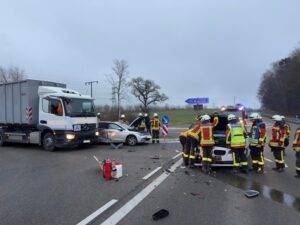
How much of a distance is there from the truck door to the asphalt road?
5010 mm

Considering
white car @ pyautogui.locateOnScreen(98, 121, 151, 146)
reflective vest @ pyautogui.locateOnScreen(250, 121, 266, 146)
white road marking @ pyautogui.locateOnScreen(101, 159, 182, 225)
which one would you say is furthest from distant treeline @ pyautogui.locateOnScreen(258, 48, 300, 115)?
white road marking @ pyautogui.locateOnScreen(101, 159, 182, 225)

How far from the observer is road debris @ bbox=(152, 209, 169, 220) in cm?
548

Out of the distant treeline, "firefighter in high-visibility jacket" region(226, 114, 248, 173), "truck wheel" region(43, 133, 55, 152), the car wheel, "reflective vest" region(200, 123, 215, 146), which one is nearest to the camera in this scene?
"firefighter in high-visibility jacket" region(226, 114, 248, 173)

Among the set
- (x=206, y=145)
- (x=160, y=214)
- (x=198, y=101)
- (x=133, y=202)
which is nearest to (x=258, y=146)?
(x=206, y=145)

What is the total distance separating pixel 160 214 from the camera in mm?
5605

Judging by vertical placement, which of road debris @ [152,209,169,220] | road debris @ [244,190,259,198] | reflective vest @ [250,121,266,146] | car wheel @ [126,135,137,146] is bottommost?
road debris @ [244,190,259,198]

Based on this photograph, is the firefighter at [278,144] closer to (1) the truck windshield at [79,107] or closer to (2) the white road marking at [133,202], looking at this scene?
(2) the white road marking at [133,202]

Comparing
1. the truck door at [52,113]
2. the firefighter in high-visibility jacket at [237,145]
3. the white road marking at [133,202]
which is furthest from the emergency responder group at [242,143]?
the truck door at [52,113]

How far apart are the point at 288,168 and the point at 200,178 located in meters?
3.40

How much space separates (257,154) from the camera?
9898mm

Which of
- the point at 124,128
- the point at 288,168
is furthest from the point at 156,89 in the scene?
the point at 288,168

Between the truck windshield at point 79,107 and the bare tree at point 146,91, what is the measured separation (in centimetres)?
6344

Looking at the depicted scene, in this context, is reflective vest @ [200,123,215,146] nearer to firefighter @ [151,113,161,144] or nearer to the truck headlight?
the truck headlight

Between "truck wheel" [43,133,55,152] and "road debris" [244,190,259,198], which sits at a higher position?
"truck wheel" [43,133,55,152]
